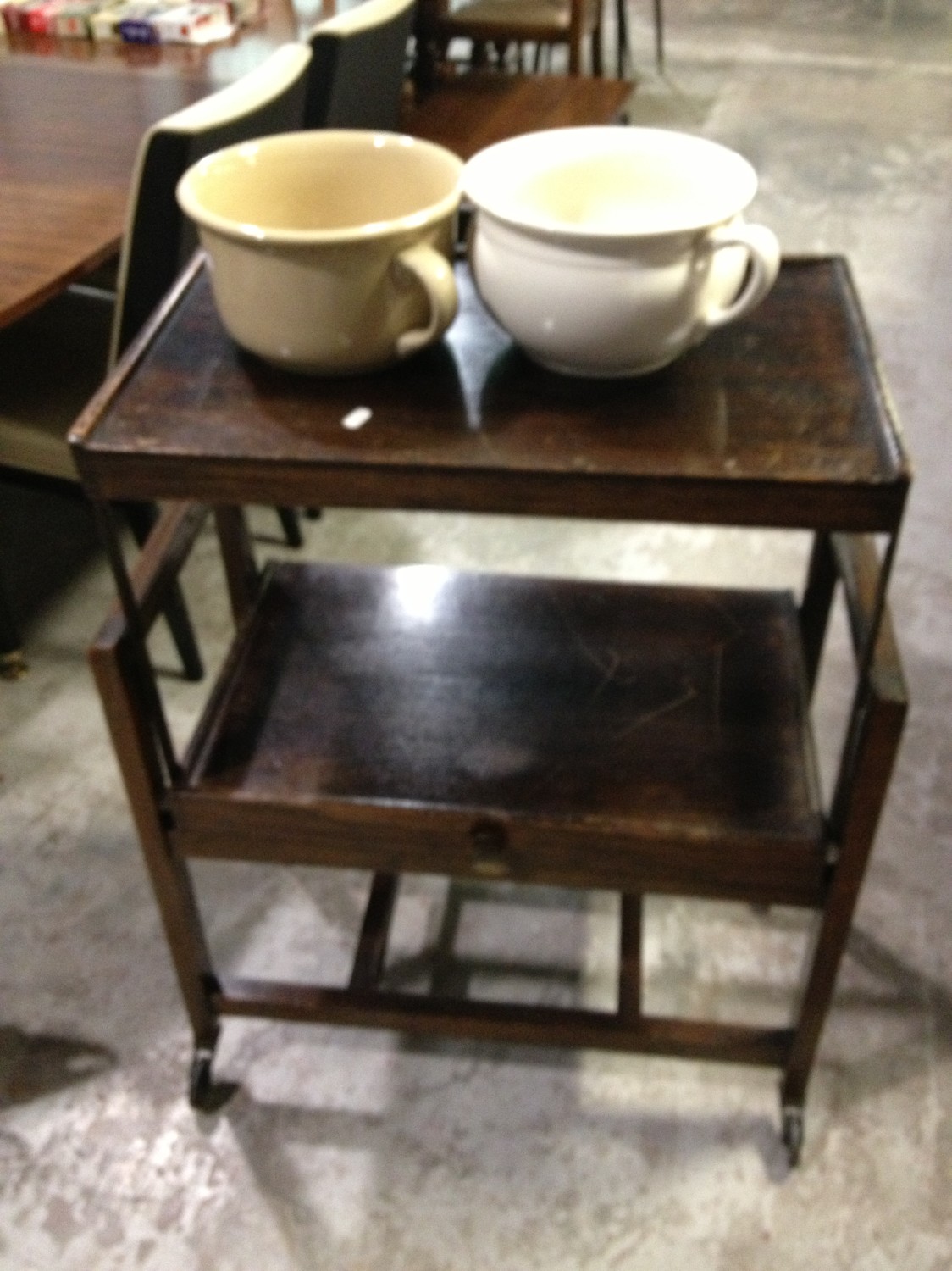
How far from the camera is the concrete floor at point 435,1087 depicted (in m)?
1.12

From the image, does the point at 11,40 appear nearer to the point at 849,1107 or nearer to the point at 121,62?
the point at 121,62

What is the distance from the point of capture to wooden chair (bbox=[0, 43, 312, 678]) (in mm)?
1255

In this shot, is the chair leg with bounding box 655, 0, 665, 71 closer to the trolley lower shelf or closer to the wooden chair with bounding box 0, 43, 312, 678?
the wooden chair with bounding box 0, 43, 312, 678

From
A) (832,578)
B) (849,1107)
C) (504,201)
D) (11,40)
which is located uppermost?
(504,201)

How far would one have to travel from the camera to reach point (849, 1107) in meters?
1.21

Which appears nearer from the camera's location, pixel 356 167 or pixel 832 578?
pixel 356 167

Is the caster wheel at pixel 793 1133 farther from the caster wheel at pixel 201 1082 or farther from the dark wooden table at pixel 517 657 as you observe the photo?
the caster wheel at pixel 201 1082

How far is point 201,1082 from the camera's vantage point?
3.95 feet

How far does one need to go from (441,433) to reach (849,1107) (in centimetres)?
88

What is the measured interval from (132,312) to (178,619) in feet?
1.47

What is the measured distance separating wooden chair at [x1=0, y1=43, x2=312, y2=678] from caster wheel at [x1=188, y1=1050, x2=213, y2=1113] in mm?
653

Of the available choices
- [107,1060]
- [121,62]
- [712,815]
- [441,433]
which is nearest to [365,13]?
[121,62]

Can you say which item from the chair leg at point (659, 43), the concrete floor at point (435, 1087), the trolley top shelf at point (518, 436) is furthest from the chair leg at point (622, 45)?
the trolley top shelf at point (518, 436)

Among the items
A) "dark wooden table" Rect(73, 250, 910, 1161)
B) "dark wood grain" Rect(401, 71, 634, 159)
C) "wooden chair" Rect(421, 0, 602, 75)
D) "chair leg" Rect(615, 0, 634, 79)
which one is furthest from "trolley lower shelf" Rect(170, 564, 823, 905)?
"chair leg" Rect(615, 0, 634, 79)
